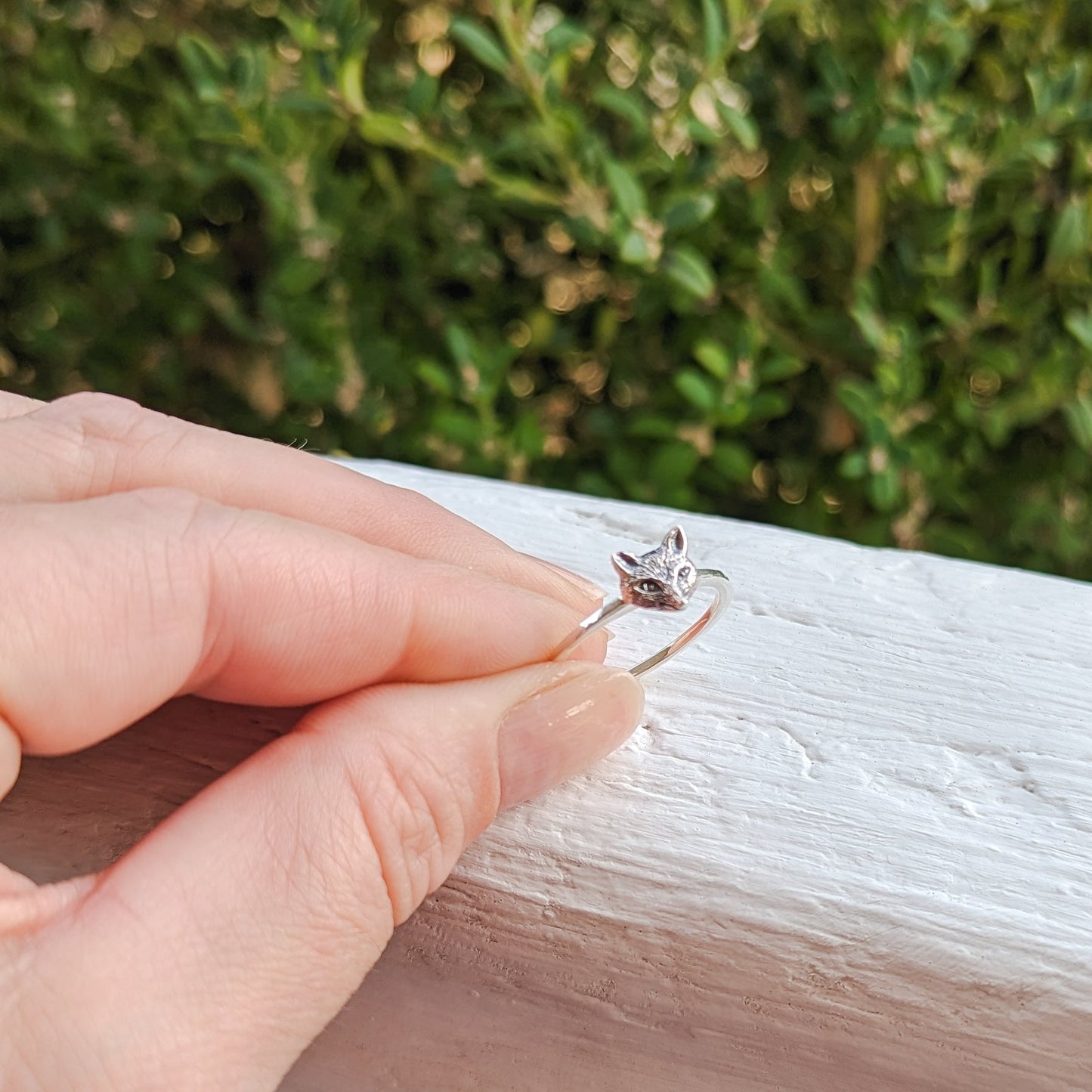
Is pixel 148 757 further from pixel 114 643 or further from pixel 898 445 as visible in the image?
pixel 898 445

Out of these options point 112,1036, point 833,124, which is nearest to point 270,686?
A: point 112,1036

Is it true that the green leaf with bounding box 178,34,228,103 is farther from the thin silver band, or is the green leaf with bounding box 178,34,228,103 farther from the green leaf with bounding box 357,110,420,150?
the thin silver band

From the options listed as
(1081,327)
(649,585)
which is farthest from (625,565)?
(1081,327)

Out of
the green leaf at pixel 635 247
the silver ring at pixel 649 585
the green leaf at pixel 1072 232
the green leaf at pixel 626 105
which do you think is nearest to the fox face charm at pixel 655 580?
the silver ring at pixel 649 585

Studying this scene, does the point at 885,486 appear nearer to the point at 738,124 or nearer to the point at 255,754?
the point at 738,124

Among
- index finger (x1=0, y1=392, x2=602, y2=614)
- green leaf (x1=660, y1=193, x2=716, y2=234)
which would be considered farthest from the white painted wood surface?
green leaf (x1=660, y1=193, x2=716, y2=234)

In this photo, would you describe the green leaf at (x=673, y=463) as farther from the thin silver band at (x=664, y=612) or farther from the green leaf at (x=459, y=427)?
the thin silver band at (x=664, y=612)
